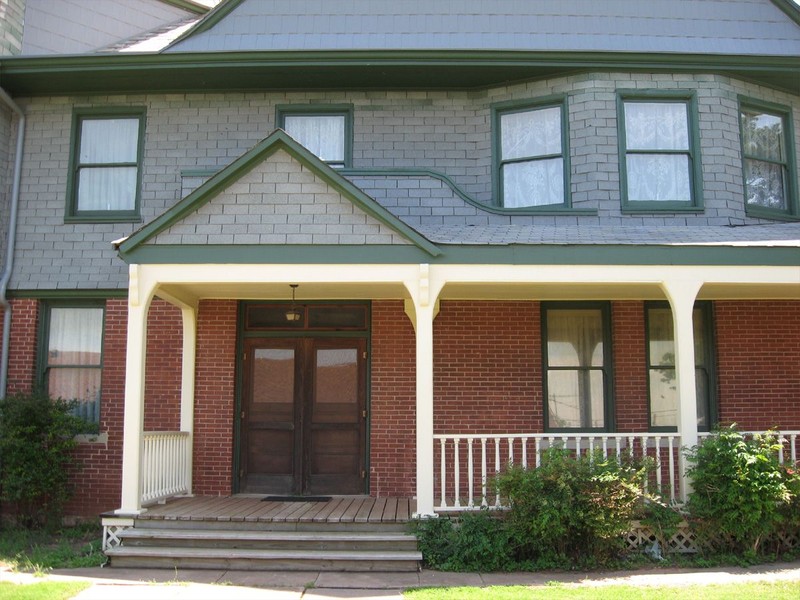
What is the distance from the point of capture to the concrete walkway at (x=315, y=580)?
7.70 m

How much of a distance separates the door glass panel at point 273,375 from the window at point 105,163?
2900 millimetres

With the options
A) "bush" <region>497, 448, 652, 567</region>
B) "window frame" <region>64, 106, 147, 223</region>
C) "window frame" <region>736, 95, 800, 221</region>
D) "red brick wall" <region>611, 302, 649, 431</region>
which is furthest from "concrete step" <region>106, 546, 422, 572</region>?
"window frame" <region>736, 95, 800, 221</region>

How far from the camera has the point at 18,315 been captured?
11.7 metres

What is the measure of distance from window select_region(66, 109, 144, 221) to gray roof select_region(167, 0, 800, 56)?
143cm

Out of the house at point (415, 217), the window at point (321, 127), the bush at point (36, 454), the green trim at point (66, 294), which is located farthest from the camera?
the window at point (321, 127)

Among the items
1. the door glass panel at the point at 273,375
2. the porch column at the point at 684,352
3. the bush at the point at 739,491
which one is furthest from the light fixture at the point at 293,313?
the bush at the point at 739,491

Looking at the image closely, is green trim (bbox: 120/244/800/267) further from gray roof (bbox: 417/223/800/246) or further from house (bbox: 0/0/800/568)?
house (bbox: 0/0/800/568)

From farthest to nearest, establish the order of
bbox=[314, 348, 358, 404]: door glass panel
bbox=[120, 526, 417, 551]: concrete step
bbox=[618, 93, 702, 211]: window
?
bbox=[618, 93, 702, 211]: window, bbox=[314, 348, 358, 404]: door glass panel, bbox=[120, 526, 417, 551]: concrete step

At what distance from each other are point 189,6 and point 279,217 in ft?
24.0

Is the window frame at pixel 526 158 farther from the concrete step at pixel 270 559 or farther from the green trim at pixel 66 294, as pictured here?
the green trim at pixel 66 294

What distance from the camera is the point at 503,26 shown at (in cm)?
1245

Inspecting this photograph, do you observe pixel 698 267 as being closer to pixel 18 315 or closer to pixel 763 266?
pixel 763 266

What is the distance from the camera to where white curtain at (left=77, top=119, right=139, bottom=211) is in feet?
39.7

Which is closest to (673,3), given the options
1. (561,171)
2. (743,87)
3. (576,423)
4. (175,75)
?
(743,87)
